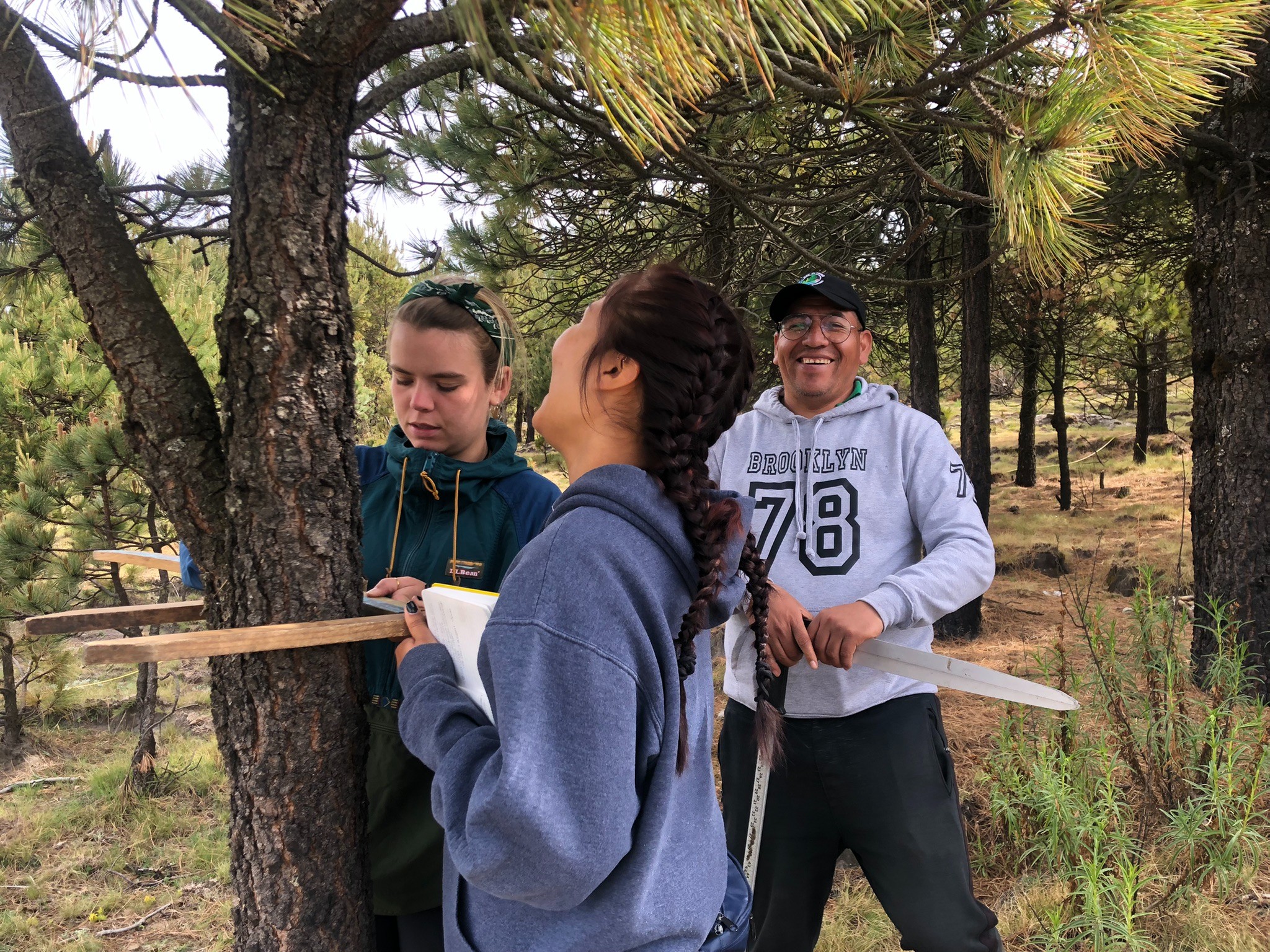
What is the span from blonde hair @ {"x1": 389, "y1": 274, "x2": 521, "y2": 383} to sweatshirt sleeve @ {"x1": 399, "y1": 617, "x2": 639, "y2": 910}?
2.81 feet

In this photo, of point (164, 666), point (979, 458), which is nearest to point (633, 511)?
point (979, 458)

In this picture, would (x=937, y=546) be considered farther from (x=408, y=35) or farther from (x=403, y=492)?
(x=408, y=35)

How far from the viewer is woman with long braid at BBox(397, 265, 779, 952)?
2.91 feet

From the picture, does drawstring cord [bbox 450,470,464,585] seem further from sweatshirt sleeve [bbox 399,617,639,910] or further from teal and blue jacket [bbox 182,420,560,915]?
sweatshirt sleeve [bbox 399,617,639,910]

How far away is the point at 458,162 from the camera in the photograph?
3631 mm

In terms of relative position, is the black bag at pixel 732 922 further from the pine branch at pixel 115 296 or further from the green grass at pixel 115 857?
the green grass at pixel 115 857

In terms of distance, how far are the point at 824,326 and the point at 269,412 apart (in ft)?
4.42

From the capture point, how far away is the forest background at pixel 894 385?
2.15 metres

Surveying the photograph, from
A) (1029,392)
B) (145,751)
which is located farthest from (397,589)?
(1029,392)

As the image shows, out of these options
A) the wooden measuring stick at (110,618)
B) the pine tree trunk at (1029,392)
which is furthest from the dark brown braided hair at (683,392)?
the pine tree trunk at (1029,392)

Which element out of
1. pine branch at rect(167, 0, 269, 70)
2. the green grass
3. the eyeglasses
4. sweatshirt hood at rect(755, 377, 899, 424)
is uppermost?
pine branch at rect(167, 0, 269, 70)

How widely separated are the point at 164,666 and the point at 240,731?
312 inches

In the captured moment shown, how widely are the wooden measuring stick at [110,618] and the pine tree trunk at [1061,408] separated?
11.3 metres

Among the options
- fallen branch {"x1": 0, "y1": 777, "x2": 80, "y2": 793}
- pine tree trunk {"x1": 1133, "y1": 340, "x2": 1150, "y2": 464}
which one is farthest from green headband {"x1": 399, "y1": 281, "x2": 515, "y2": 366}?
pine tree trunk {"x1": 1133, "y1": 340, "x2": 1150, "y2": 464}
